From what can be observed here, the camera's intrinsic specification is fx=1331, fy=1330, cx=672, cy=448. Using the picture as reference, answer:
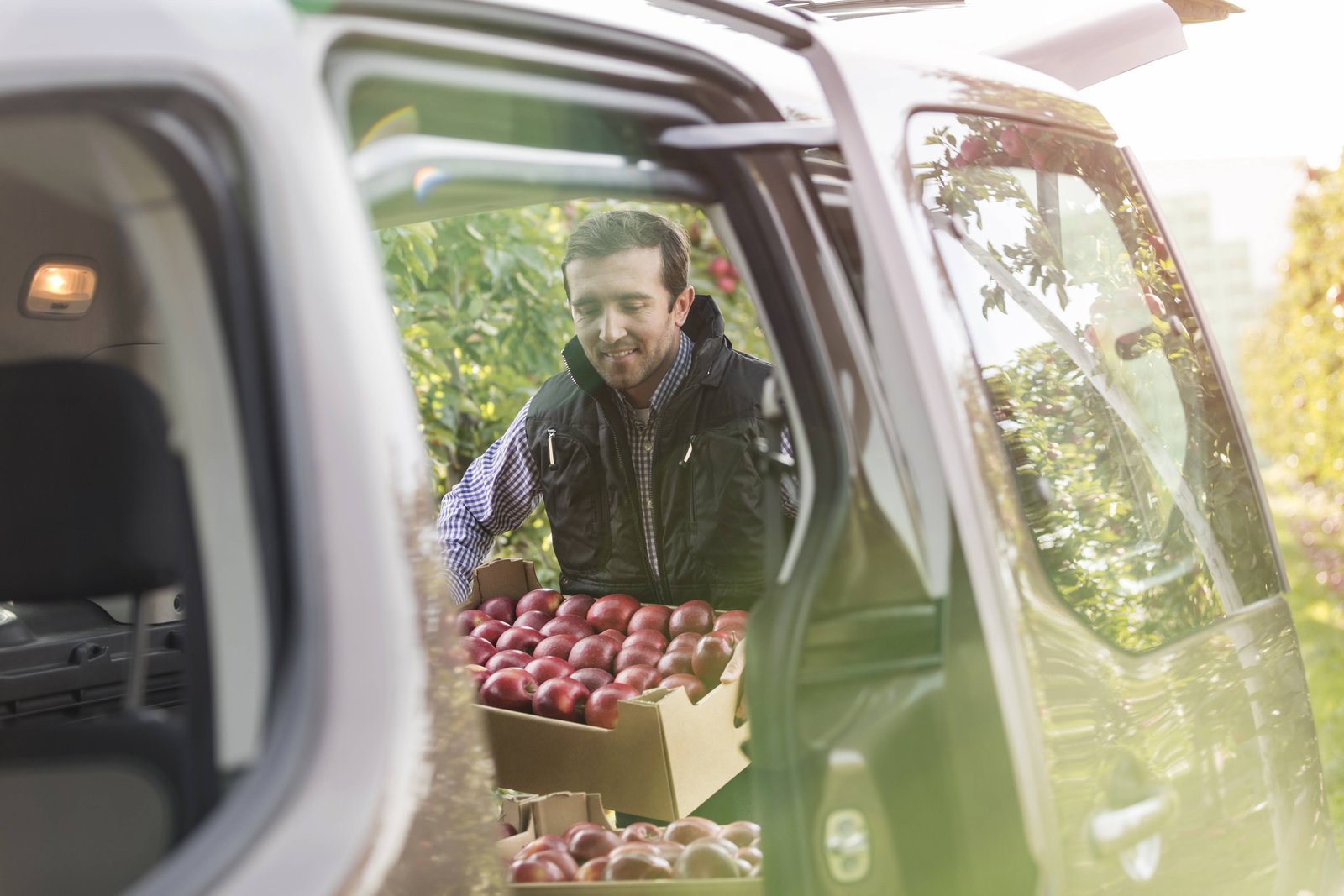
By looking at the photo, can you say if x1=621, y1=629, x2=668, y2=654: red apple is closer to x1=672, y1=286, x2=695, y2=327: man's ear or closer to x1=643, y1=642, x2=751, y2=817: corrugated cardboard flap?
x1=643, y1=642, x2=751, y2=817: corrugated cardboard flap

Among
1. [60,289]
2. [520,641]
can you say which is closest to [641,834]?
[520,641]

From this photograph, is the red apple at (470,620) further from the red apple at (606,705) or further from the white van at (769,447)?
the white van at (769,447)

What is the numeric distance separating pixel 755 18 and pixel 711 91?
0.64 ft

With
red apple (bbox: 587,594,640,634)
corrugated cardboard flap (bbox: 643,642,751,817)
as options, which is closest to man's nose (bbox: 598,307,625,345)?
red apple (bbox: 587,594,640,634)

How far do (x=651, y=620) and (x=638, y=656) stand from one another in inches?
7.8

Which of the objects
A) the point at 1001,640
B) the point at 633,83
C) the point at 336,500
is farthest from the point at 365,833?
the point at 633,83

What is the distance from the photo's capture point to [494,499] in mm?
3619

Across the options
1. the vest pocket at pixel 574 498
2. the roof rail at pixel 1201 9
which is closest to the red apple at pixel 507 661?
the vest pocket at pixel 574 498

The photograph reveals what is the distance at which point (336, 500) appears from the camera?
3.42 feet

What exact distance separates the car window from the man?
3.74ft

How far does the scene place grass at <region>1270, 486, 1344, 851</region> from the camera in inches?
260

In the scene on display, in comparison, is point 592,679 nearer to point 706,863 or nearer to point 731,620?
point 731,620

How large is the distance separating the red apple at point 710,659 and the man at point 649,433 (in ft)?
1.33

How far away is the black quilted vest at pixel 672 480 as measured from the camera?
10.4 feet
